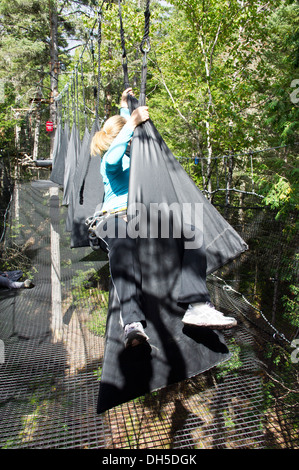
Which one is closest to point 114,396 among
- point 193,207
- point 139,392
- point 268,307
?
point 139,392

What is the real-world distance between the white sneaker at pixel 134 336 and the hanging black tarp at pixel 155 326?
6 centimetres

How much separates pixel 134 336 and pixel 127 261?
0.92 feet

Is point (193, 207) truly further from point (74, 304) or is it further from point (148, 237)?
point (74, 304)

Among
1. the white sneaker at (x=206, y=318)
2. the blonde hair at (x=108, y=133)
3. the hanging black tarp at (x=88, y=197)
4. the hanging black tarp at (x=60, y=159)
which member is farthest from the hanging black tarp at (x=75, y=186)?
the white sneaker at (x=206, y=318)

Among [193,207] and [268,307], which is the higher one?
[193,207]

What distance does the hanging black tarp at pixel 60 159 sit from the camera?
396cm

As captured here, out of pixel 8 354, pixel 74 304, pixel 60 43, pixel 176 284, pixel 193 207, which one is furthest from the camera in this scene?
pixel 60 43

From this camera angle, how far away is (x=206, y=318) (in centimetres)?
111

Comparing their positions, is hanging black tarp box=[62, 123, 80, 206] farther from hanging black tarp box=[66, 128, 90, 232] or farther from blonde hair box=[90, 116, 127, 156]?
blonde hair box=[90, 116, 127, 156]

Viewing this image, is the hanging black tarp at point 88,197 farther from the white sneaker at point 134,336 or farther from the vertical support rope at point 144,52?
the white sneaker at point 134,336

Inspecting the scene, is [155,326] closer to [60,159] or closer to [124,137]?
[124,137]

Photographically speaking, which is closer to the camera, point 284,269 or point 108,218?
point 108,218

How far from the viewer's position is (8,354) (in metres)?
1.77
